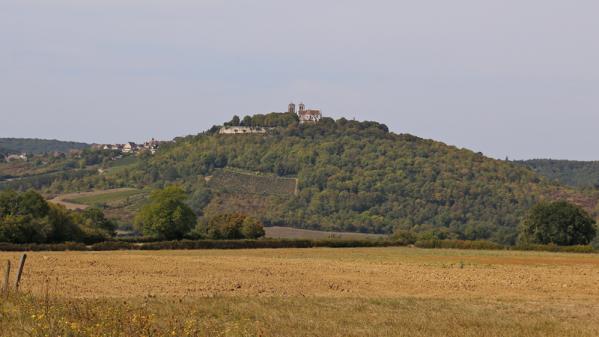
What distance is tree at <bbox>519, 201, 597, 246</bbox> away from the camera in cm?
9938

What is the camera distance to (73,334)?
17312 millimetres

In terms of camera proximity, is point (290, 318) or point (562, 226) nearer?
point (290, 318)

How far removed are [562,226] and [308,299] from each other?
7618 cm

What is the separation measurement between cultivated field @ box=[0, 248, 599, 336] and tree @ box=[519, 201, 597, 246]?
152 feet

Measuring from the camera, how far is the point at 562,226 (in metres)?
99.8

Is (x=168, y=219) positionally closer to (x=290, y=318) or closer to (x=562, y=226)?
(x=562, y=226)

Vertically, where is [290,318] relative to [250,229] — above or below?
above

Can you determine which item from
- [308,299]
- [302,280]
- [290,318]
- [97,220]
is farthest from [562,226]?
[290,318]

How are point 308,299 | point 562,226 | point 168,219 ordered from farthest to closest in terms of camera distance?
1. point 168,219
2. point 562,226
3. point 308,299

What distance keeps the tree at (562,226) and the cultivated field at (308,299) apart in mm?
46345

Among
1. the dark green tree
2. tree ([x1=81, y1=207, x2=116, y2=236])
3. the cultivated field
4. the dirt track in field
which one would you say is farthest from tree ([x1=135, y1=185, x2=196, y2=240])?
the cultivated field

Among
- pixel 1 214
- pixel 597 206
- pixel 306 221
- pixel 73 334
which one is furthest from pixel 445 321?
pixel 597 206

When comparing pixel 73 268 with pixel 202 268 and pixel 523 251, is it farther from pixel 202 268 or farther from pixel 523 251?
pixel 523 251

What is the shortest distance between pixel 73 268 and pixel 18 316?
27891 mm
